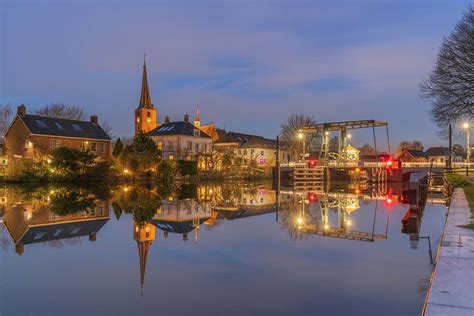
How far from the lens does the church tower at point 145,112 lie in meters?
76.3

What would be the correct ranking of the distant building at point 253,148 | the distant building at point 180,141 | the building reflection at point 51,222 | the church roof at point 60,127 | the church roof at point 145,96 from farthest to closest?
the church roof at point 145,96, the distant building at point 253,148, the distant building at point 180,141, the church roof at point 60,127, the building reflection at point 51,222

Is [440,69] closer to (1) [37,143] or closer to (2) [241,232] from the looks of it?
(2) [241,232]

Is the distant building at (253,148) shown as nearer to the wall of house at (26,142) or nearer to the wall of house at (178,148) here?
the wall of house at (178,148)

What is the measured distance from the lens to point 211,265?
29.0ft

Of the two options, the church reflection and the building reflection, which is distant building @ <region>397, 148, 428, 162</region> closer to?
the church reflection

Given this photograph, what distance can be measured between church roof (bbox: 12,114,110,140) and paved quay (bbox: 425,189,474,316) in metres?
45.4

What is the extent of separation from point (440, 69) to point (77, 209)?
792 inches

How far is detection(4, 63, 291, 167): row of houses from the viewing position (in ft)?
151

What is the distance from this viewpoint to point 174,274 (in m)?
8.07

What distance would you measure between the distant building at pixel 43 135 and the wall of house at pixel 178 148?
811cm

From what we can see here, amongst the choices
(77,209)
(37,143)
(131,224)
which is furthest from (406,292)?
(37,143)

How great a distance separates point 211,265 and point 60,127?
45200 millimetres

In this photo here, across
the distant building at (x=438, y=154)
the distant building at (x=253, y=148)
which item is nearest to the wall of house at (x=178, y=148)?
the distant building at (x=253, y=148)

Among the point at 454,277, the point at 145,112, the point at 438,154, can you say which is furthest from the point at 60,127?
the point at 438,154
